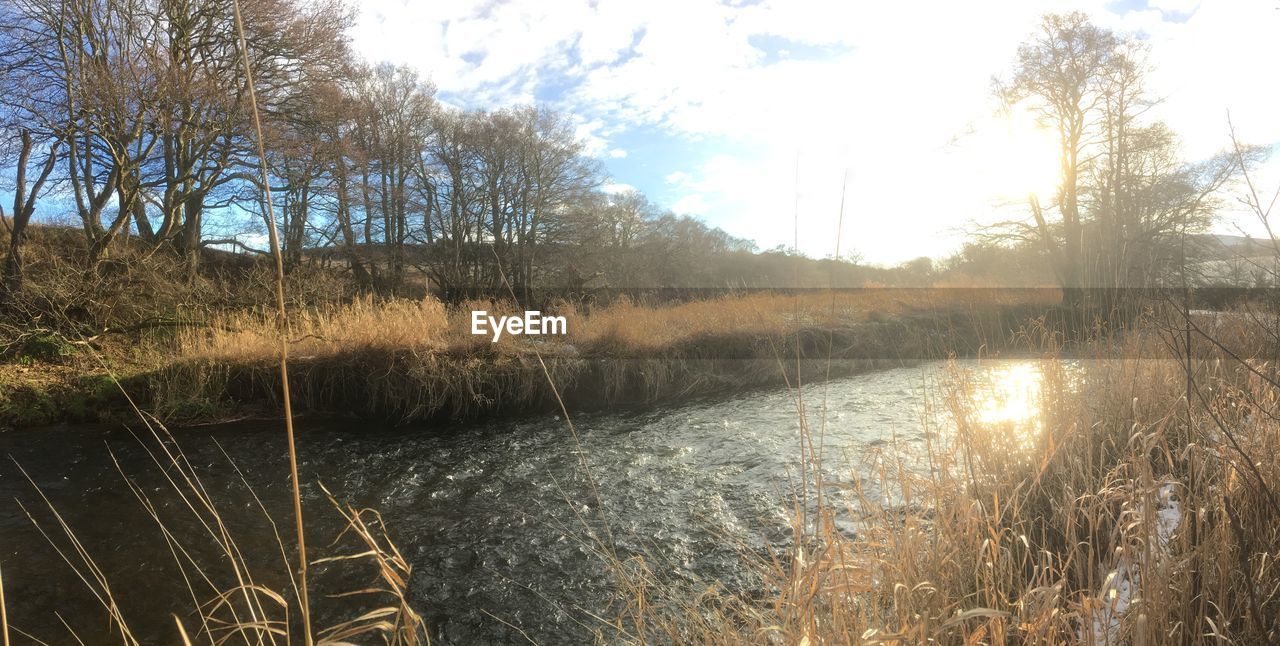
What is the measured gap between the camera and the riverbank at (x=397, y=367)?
7.34 metres

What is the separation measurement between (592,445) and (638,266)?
1551cm

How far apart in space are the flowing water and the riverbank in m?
0.55

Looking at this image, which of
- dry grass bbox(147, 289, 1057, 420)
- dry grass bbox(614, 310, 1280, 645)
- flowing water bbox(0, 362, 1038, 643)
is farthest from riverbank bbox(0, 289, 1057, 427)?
dry grass bbox(614, 310, 1280, 645)

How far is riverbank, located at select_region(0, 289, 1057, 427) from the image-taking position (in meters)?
7.34

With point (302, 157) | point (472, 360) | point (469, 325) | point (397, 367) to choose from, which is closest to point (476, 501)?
point (472, 360)

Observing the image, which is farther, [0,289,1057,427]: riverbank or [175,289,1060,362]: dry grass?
[175,289,1060,362]: dry grass

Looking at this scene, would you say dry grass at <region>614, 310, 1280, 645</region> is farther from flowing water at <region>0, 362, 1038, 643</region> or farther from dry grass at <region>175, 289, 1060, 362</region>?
dry grass at <region>175, 289, 1060, 362</region>

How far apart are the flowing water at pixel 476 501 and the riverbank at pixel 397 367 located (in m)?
0.55

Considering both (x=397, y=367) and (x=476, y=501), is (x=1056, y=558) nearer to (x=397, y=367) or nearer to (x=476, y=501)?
(x=476, y=501)

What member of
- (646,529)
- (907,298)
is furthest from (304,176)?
(907,298)

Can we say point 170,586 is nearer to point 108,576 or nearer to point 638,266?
point 108,576

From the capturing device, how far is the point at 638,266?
69.8ft

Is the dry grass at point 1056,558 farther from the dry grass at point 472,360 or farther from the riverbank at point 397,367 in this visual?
the riverbank at point 397,367

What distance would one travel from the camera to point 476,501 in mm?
4684
